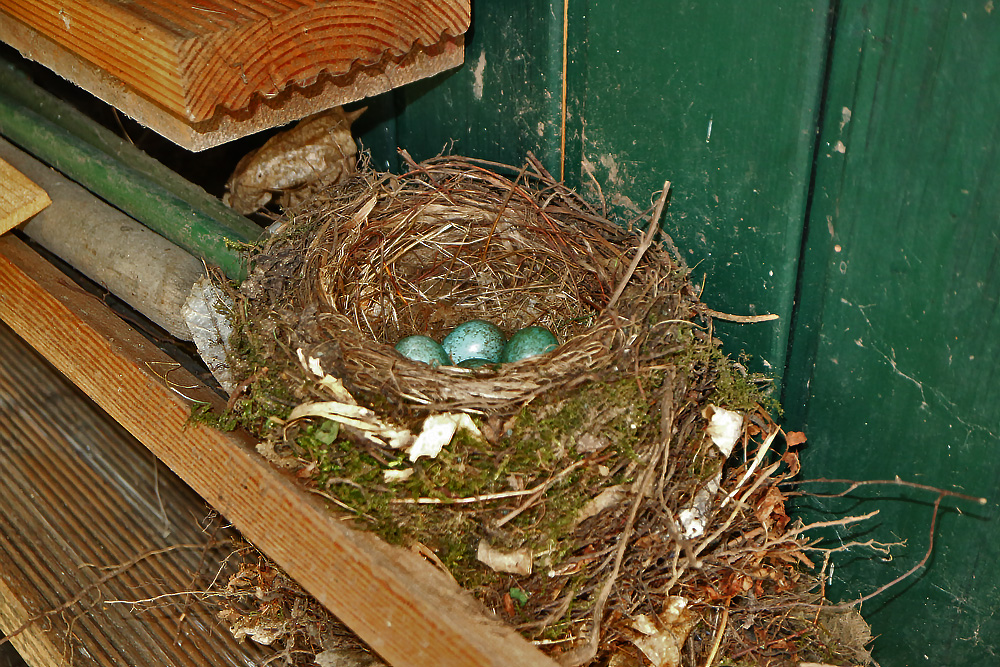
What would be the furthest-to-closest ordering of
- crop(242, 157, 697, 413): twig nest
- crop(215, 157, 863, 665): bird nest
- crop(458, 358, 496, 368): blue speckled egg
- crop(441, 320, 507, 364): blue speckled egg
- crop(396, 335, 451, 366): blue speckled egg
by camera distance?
crop(441, 320, 507, 364): blue speckled egg < crop(396, 335, 451, 366): blue speckled egg < crop(458, 358, 496, 368): blue speckled egg < crop(242, 157, 697, 413): twig nest < crop(215, 157, 863, 665): bird nest

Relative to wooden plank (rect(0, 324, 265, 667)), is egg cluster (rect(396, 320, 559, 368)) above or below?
above

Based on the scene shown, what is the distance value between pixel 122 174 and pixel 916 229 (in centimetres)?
188

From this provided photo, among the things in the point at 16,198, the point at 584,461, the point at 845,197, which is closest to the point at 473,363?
the point at 584,461

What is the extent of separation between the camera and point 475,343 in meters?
2.14

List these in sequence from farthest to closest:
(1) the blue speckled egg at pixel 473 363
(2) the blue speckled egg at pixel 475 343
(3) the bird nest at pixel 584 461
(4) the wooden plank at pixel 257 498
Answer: (2) the blue speckled egg at pixel 475 343 < (1) the blue speckled egg at pixel 473 363 < (3) the bird nest at pixel 584 461 < (4) the wooden plank at pixel 257 498

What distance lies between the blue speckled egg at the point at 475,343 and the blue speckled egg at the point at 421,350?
0.31ft

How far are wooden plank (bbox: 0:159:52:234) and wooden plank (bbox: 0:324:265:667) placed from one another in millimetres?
556

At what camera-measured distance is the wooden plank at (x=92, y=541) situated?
1.97 metres

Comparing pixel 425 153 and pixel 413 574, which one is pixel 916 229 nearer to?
pixel 413 574

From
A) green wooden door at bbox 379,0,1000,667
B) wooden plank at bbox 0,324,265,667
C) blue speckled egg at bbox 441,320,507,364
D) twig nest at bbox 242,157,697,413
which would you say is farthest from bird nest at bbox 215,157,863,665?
wooden plank at bbox 0,324,265,667

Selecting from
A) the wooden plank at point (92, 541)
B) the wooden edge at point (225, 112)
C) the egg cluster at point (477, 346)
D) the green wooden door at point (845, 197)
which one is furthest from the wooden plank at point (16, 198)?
the green wooden door at point (845, 197)

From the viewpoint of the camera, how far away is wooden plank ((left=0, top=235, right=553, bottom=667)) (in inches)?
51.1

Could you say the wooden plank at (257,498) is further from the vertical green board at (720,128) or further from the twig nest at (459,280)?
the vertical green board at (720,128)

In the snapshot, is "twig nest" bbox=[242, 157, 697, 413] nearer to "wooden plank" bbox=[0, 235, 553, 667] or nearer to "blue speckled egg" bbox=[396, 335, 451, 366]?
"blue speckled egg" bbox=[396, 335, 451, 366]
